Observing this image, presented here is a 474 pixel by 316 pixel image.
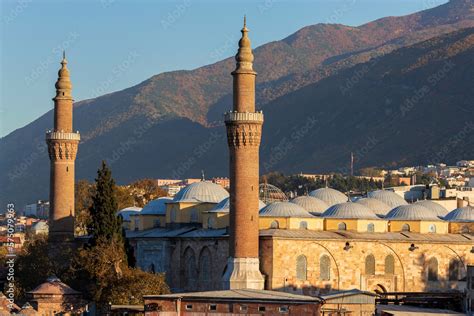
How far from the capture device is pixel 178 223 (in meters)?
72.1

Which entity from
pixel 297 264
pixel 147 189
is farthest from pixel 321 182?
pixel 297 264

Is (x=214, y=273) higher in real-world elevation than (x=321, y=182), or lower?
lower

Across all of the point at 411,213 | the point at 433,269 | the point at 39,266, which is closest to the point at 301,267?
the point at 433,269

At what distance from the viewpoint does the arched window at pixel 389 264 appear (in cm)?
6612

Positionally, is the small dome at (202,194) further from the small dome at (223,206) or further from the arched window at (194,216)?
the small dome at (223,206)

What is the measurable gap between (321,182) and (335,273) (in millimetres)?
84185

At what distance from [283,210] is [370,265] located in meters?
5.17

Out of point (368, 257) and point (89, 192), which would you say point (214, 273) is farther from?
point (89, 192)

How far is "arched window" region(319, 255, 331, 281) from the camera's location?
6359 centimetres

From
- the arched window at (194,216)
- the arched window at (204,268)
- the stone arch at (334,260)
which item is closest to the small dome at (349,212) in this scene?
the stone arch at (334,260)

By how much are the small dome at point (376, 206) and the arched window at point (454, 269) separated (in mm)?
6054

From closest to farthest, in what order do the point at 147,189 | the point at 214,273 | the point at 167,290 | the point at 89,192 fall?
1. the point at 167,290
2. the point at 214,273
3. the point at 89,192
4. the point at 147,189

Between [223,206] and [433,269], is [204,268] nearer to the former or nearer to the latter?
[223,206]

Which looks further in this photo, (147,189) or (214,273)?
(147,189)
